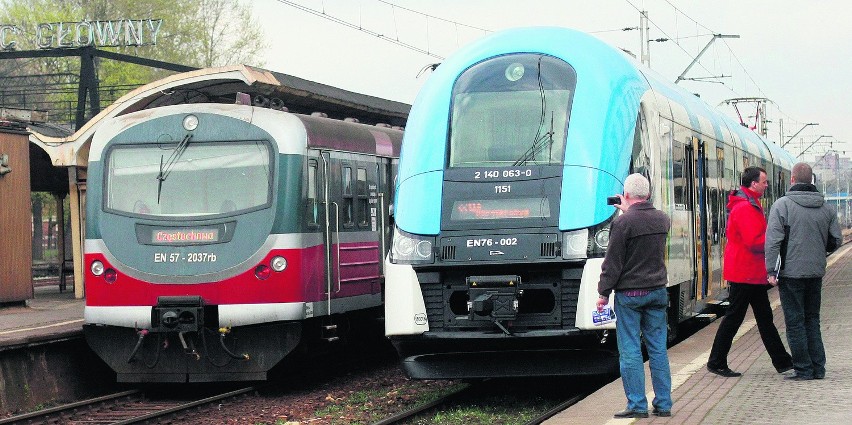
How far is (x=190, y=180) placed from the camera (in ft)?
44.2

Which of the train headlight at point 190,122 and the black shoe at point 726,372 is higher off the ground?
A: the train headlight at point 190,122

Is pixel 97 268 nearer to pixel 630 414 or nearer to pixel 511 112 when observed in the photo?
pixel 511 112

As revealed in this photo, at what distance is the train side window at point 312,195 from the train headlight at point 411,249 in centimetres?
265

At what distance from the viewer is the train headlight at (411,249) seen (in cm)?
1089

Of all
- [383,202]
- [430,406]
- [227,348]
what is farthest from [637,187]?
[383,202]

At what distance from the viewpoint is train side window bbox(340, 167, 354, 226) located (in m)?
14.7

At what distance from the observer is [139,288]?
13.2m

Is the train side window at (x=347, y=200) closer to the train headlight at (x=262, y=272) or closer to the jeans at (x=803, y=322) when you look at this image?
the train headlight at (x=262, y=272)

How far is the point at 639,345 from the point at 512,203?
253 centimetres

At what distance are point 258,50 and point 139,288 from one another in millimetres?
39882

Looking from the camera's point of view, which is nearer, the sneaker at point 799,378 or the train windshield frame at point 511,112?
the sneaker at point 799,378

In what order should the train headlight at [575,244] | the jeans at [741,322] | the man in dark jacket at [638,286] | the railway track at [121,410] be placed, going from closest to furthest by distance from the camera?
the man in dark jacket at [638,286]
the train headlight at [575,244]
the jeans at [741,322]
the railway track at [121,410]

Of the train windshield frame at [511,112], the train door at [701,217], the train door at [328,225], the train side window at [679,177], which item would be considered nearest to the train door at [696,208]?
the train door at [701,217]

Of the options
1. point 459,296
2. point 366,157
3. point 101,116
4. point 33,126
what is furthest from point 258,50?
point 459,296
